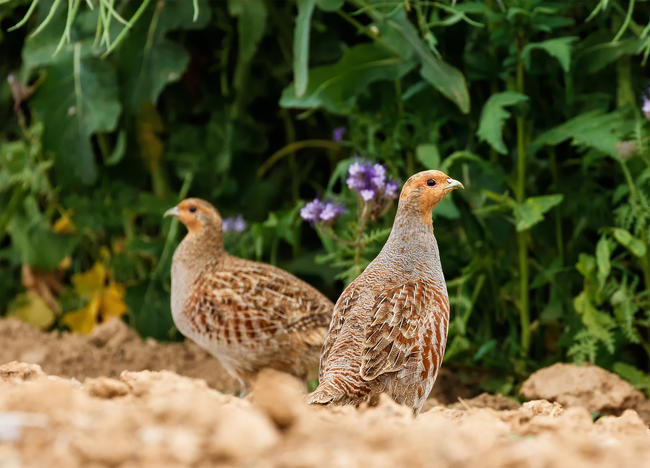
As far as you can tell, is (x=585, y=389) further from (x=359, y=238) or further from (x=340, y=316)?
(x=340, y=316)

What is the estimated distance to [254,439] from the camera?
190 centimetres

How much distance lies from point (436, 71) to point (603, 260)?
1255 mm

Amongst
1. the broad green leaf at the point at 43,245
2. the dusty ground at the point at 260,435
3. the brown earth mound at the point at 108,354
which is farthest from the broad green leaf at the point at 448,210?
the broad green leaf at the point at 43,245

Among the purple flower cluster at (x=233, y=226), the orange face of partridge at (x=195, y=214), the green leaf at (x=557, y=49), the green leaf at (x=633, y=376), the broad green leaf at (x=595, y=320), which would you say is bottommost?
the green leaf at (x=633, y=376)

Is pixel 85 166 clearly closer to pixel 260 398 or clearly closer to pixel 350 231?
pixel 350 231

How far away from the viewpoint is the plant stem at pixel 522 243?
480cm

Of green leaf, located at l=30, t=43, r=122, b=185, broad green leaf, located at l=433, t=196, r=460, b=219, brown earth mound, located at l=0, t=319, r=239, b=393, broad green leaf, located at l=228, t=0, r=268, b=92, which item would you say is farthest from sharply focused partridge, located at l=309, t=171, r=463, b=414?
green leaf, located at l=30, t=43, r=122, b=185

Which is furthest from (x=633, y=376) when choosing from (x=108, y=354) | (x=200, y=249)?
(x=108, y=354)

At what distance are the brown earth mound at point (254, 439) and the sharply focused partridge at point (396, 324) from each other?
967 millimetres

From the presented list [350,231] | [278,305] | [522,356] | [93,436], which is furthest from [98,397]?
[522,356]

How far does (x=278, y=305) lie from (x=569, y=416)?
7.07 feet

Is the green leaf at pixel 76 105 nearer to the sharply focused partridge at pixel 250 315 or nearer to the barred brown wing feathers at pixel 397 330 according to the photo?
the sharply focused partridge at pixel 250 315

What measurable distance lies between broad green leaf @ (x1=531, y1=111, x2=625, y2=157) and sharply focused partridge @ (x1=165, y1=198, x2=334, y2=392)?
1396mm

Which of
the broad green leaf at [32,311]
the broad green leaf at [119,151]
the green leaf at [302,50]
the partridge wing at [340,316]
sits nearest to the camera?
the partridge wing at [340,316]
